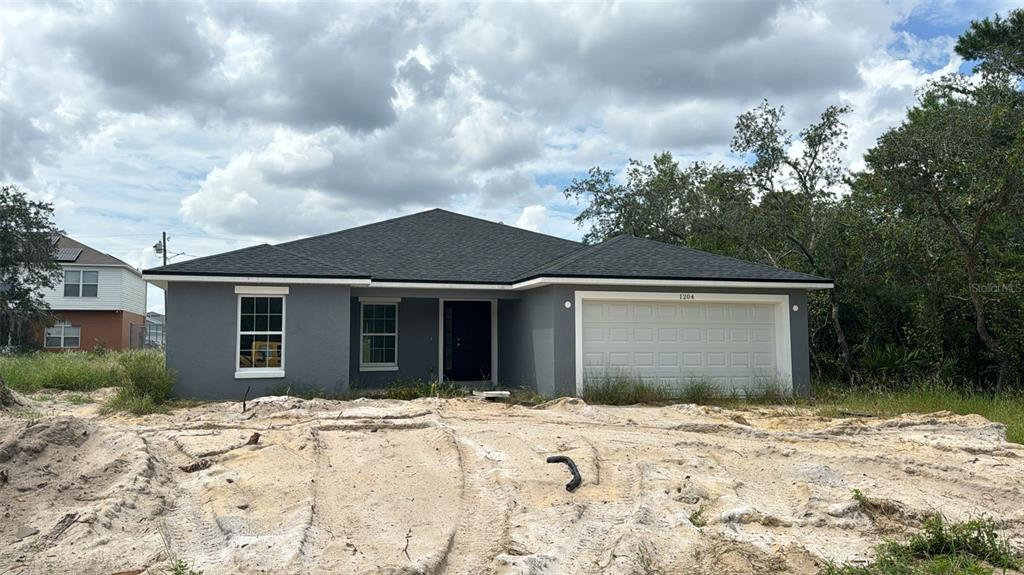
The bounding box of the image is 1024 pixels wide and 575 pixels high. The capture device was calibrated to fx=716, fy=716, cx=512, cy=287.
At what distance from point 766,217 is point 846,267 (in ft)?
7.88

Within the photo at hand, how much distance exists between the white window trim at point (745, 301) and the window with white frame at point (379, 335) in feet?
15.5

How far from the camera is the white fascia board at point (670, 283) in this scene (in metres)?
14.3

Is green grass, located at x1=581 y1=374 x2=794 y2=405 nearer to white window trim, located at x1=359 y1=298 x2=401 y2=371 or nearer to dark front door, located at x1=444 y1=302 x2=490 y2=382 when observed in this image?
dark front door, located at x1=444 y1=302 x2=490 y2=382

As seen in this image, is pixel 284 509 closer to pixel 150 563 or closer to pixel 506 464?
pixel 150 563

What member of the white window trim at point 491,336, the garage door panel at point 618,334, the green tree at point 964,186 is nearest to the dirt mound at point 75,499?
the white window trim at point 491,336

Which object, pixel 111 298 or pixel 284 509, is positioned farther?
pixel 111 298

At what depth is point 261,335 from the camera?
46.7 ft

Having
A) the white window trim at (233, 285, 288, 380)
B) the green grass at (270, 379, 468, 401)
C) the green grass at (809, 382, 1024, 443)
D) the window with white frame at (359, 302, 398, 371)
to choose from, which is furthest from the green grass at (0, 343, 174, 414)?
the green grass at (809, 382, 1024, 443)

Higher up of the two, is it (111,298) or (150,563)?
(111,298)

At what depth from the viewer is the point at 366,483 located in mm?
6855

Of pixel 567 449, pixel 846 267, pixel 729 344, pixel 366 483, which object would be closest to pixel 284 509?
pixel 366 483

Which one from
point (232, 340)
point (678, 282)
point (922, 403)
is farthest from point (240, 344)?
point (922, 403)

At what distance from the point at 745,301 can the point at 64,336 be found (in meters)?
32.0

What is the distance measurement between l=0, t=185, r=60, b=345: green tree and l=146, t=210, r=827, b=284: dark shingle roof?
16515 mm
